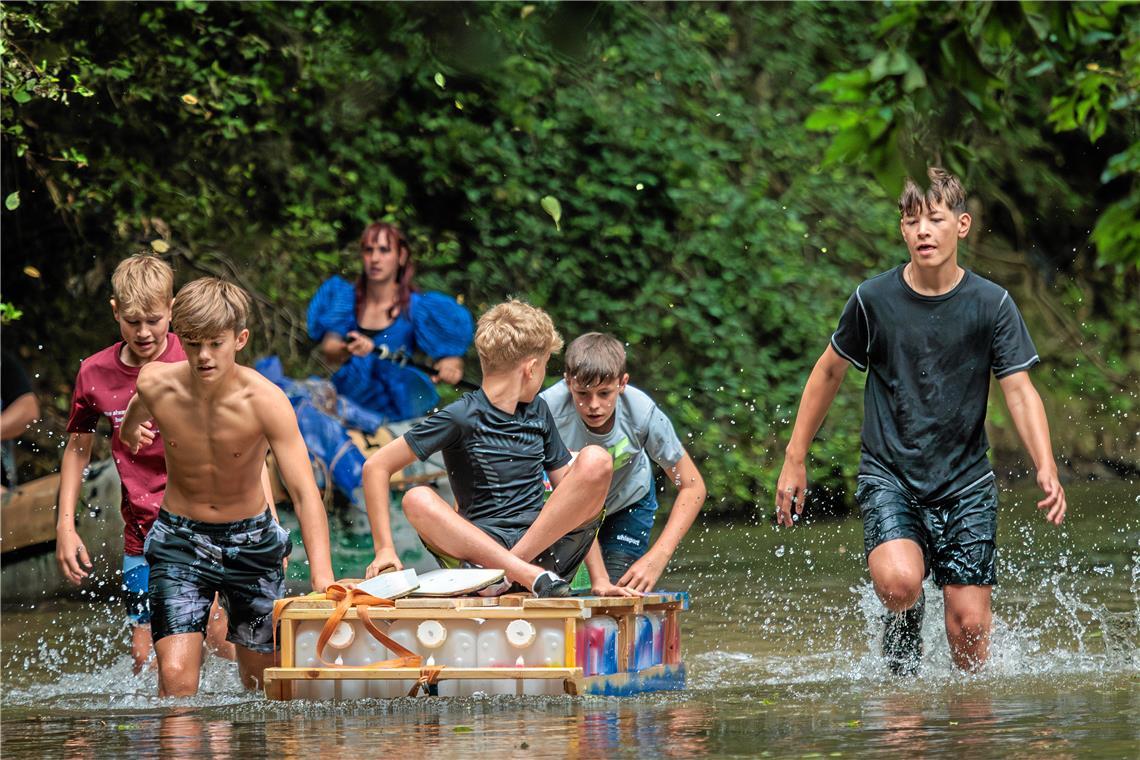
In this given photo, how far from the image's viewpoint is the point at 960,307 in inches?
255

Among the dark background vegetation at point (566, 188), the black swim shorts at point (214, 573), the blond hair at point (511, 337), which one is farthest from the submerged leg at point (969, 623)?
the dark background vegetation at point (566, 188)

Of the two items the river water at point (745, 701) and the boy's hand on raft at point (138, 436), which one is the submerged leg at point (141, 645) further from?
the boy's hand on raft at point (138, 436)

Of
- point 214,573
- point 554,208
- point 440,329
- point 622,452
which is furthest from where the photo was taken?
point 554,208

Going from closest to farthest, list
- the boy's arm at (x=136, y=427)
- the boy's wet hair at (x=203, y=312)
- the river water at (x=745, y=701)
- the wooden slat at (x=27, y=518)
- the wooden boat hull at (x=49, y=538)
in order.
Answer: the river water at (x=745, y=701) → the boy's wet hair at (x=203, y=312) → the boy's arm at (x=136, y=427) → the wooden boat hull at (x=49, y=538) → the wooden slat at (x=27, y=518)

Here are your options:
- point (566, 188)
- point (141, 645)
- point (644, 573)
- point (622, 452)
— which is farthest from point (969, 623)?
point (566, 188)

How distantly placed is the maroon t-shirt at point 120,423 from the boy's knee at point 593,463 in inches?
66.3

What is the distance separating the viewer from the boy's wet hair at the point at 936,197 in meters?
6.41

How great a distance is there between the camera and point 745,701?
6.00 meters

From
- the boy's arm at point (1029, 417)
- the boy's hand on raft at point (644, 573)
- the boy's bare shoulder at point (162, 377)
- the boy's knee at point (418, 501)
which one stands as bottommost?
the boy's hand on raft at point (644, 573)

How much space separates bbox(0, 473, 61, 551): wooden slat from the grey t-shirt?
510cm

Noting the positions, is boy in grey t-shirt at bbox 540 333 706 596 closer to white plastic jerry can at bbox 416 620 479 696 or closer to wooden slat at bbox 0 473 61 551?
white plastic jerry can at bbox 416 620 479 696

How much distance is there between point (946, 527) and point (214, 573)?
8.36 feet

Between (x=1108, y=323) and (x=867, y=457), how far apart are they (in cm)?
1145

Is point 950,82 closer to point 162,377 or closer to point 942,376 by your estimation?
point 942,376
